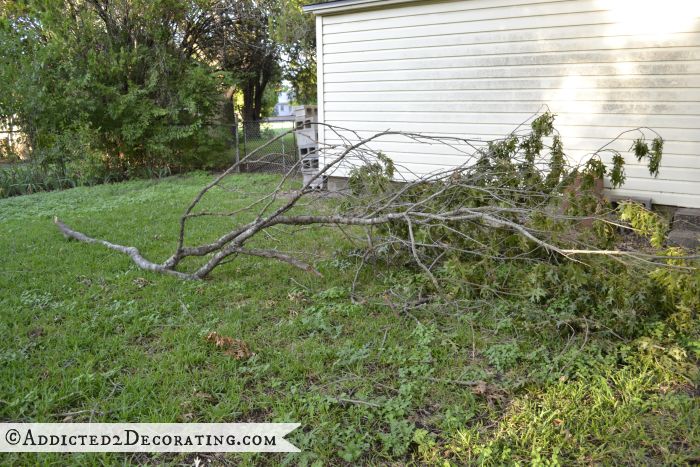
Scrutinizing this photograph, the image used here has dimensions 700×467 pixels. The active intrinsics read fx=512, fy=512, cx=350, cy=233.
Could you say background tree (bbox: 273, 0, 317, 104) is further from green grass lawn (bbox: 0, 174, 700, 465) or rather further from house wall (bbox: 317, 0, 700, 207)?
green grass lawn (bbox: 0, 174, 700, 465)

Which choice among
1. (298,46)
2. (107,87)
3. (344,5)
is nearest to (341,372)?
(344,5)

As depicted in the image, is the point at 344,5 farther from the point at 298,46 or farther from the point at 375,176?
the point at 298,46

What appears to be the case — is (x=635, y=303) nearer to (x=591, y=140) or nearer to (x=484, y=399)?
(x=484, y=399)

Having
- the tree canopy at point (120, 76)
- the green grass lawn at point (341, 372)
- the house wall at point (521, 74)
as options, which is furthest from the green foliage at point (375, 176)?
the tree canopy at point (120, 76)

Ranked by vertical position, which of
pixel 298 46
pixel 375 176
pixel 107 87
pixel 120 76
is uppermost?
pixel 298 46

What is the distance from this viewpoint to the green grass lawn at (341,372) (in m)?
2.36

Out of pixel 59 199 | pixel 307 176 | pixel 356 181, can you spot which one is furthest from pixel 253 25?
pixel 356 181

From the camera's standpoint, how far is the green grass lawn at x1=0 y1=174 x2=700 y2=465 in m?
2.36

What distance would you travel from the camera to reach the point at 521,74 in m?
6.75

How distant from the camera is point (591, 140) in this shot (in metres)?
6.36

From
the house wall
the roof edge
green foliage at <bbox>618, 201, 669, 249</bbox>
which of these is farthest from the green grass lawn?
the roof edge

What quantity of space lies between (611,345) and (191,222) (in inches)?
207

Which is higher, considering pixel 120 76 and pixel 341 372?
pixel 120 76

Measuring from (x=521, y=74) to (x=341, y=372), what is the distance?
5288 mm
